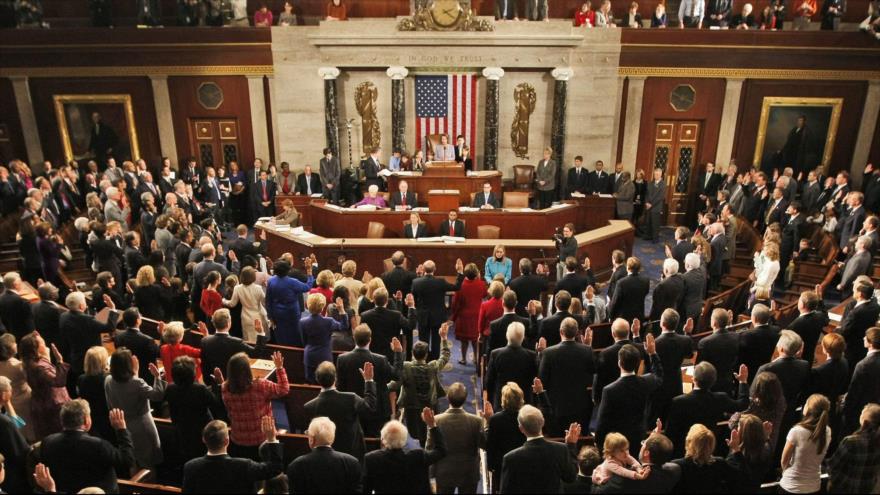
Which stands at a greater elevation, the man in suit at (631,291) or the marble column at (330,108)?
the marble column at (330,108)

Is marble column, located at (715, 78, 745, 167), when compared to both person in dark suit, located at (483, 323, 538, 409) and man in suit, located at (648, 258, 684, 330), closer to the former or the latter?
man in suit, located at (648, 258, 684, 330)

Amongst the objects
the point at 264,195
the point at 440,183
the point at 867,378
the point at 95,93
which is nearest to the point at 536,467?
the point at 867,378

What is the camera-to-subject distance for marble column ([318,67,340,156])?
1393cm

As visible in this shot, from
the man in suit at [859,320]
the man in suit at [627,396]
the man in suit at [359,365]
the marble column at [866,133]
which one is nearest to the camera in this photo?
the man in suit at [627,396]

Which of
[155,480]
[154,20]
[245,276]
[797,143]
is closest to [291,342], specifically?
[245,276]

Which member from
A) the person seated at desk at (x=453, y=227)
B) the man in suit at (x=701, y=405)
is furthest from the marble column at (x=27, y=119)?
the man in suit at (x=701, y=405)

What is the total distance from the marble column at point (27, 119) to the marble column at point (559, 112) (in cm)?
1152

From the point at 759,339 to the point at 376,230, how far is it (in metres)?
6.60

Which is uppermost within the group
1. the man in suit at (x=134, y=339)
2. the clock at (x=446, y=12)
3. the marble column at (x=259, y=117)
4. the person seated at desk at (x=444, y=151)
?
the clock at (x=446, y=12)

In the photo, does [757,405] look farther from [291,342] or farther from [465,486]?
[291,342]

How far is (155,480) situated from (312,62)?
10.7 metres

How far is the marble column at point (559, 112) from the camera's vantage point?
13867 millimetres

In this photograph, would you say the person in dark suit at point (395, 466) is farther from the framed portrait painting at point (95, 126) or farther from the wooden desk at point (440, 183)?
the framed portrait painting at point (95, 126)

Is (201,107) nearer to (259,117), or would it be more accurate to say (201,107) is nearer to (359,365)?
(259,117)
